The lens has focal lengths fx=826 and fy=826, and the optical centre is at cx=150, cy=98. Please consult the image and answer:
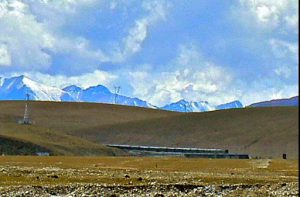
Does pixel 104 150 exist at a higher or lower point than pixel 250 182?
higher

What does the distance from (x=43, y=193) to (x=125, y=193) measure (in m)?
5.09

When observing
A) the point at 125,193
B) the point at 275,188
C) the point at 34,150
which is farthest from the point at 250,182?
the point at 34,150

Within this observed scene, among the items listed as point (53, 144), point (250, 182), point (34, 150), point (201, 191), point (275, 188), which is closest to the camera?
point (201, 191)

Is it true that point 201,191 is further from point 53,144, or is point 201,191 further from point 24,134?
point 24,134

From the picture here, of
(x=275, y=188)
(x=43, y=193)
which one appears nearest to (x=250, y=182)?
(x=275, y=188)

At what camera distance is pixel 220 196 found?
4934 cm

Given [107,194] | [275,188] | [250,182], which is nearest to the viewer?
[107,194]

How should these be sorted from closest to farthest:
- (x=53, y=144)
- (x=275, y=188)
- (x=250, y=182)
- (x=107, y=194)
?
(x=107, y=194), (x=275, y=188), (x=250, y=182), (x=53, y=144)

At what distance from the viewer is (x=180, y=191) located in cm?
5312

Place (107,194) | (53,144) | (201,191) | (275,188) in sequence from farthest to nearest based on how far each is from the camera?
(53,144), (275,188), (201,191), (107,194)

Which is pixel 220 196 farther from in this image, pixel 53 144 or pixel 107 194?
pixel 53 144

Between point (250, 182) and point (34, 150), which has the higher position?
point (34, 150)

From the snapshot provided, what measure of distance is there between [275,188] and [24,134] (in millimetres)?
141777

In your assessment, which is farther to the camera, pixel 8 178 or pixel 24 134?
pixel 24 134
